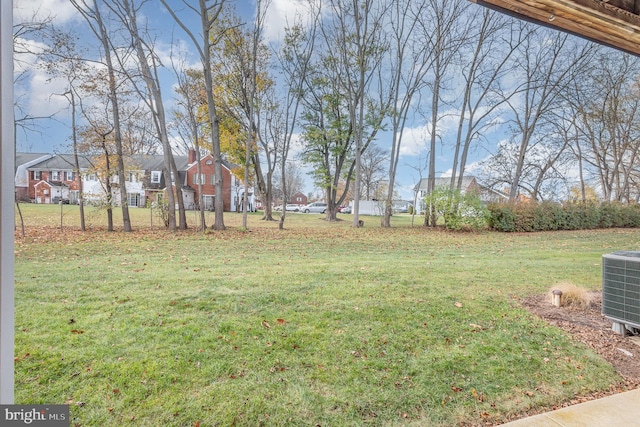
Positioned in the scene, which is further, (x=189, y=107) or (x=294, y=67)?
(x=294, y=67)

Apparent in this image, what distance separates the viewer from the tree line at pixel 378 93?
17.2ft

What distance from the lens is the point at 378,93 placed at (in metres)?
9.89

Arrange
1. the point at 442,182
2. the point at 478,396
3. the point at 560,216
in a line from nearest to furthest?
1. the point at 478,396
2. the point at 560,216
3. the point at 442,182

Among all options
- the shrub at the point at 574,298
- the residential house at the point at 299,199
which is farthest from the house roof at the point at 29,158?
the residential house at the point at 299,199

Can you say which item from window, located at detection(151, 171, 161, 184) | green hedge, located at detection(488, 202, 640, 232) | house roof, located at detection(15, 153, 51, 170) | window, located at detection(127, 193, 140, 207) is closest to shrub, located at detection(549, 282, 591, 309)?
house roof, located at detection(15, 153, 51, 170)

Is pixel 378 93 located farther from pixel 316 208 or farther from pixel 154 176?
pixel 316 208

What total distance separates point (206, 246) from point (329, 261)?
2213 millimetres

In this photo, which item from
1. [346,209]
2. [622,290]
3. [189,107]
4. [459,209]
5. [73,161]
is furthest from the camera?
[346,209]

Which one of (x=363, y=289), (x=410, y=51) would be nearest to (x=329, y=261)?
(x=363, y=289)

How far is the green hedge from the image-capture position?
8.05m

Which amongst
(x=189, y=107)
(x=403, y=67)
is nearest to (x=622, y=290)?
(x=189, y=107)

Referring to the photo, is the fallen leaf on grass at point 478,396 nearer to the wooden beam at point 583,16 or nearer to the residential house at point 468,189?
the wooden beam at point 583,16

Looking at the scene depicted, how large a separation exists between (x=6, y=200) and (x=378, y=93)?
10.3m

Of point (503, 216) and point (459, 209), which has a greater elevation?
point (459, 209)
